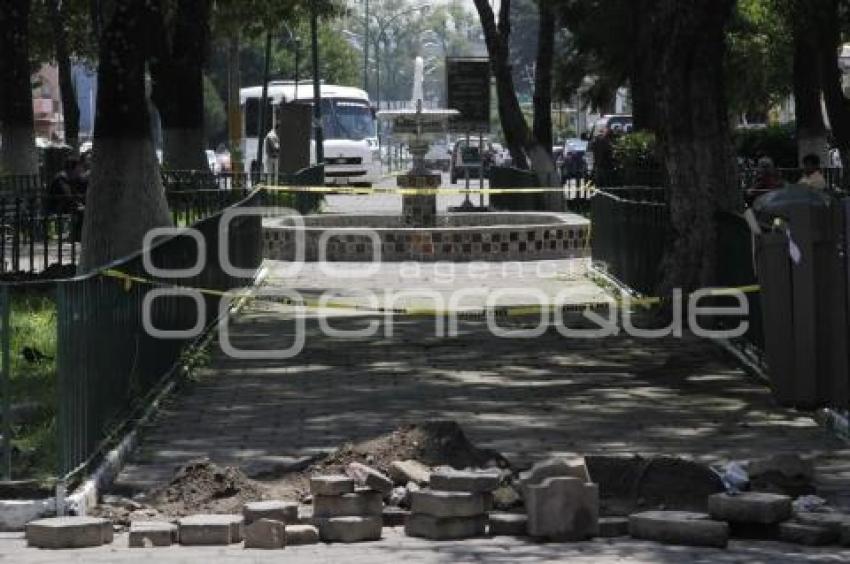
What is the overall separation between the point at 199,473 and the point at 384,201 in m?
42.2

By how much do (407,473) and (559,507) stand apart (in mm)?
1068

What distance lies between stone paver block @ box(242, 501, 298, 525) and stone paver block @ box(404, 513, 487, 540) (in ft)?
1.87

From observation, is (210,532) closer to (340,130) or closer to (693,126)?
(693,126)

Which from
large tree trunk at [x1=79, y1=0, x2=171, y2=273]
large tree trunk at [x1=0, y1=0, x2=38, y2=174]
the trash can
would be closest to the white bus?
large tree trunk at [x1=0, y1=0, x2=38, y2=174]

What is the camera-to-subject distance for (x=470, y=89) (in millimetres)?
41406

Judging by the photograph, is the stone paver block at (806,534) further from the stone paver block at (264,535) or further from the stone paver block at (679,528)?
the stone paver block at (264,535)

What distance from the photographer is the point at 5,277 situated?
21.6 meters

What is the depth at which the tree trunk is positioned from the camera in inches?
1750

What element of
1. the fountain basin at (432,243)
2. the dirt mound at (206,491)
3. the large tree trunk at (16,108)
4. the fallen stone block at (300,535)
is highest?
the large tree trunk at (16,108)

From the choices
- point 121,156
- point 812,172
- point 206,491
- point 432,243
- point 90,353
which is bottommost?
point 206,491

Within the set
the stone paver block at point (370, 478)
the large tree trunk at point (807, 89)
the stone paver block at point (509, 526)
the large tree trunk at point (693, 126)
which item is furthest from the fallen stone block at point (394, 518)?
the large tree trunk at point (807, 89)

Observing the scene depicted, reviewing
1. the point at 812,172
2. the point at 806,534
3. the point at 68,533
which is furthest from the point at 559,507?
Answer: the point at 812,172

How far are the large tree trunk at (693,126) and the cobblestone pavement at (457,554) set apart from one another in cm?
860

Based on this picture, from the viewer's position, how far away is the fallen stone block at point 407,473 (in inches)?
389
